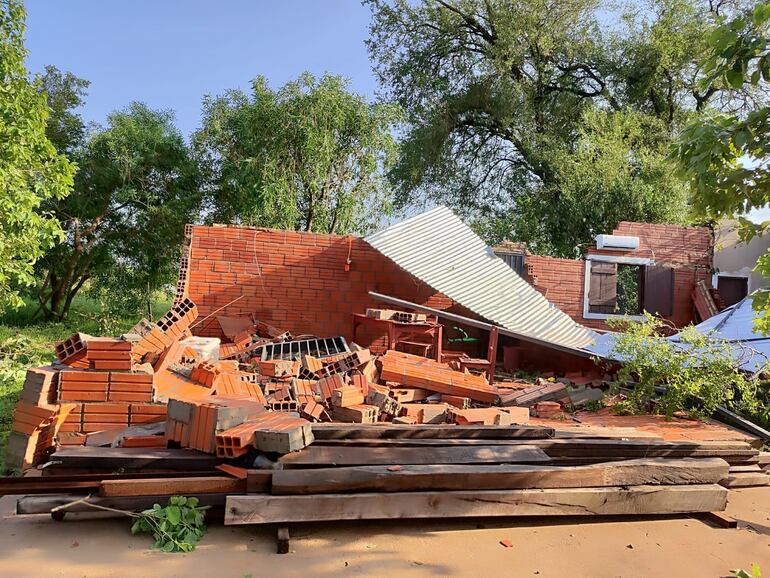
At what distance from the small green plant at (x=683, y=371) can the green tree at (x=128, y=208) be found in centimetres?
1106

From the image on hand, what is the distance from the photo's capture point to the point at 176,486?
366 centimetres

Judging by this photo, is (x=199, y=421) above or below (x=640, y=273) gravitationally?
below

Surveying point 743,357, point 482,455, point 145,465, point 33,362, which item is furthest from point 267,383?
point 743,357

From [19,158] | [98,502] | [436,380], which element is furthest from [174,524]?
[19,158]

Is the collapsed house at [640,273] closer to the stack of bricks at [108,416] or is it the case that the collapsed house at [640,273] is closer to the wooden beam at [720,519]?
the wooden beam at [720,519]

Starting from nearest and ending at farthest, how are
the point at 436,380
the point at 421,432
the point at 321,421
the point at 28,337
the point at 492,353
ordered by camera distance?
1. the point at 421,432
2. the point at 321,421
3. the point at 436,380
4. the point at 492,353
5. the point at 28,337

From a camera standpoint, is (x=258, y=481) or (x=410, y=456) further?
(x=410, y=456)

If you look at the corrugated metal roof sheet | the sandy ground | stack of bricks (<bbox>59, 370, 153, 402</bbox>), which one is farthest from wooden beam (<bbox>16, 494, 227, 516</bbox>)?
the corrugated metal roof sheet

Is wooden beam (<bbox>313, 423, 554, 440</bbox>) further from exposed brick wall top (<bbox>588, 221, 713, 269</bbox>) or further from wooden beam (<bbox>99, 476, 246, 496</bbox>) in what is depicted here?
exposed brick wall top (<bbox>588, 221, 713, 269</bbox>)

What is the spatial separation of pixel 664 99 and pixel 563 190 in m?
6.22

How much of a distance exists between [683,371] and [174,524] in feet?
21.6

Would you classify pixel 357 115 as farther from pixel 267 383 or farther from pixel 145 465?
pixel 145 465

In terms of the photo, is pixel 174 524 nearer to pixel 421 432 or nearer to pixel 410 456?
pixel 410 456

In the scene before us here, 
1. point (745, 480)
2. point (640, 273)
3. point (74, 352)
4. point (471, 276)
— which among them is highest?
point (640, 273)
